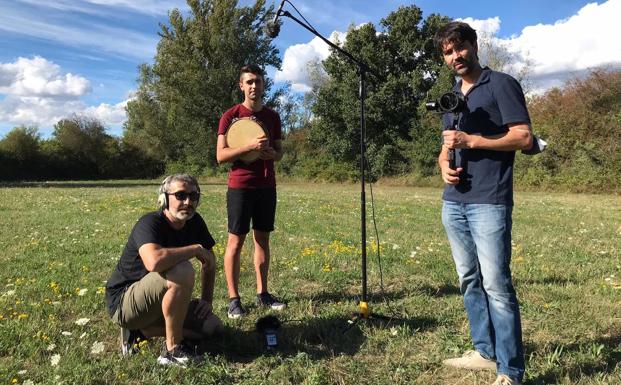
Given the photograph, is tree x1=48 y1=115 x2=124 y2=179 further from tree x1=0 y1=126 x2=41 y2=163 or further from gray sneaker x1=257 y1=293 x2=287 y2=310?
gray sneaker x1=257 y1=293 x2=287 y2=310

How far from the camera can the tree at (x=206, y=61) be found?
3522cm

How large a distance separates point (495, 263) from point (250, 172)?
2.42 m

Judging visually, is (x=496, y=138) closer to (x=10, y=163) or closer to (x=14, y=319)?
(x=14, y=319)

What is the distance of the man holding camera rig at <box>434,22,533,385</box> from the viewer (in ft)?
8.95

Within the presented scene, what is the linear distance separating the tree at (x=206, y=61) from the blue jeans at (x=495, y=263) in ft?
110

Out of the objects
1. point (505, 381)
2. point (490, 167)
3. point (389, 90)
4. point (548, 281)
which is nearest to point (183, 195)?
point (490, 167)

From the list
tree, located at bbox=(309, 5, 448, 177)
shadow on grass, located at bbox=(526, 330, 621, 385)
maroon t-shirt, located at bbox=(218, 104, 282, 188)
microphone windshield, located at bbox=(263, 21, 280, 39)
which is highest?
tree, located at bbox=(309, 5, 448, 177)

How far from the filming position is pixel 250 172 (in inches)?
177

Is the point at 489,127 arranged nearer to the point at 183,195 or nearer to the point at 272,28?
the point at 272,28

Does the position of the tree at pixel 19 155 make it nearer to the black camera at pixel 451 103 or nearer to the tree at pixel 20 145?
the tree at pixel 20 145

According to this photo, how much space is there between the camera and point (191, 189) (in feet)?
11.4

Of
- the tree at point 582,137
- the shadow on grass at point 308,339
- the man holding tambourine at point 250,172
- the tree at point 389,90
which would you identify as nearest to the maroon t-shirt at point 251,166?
the man holding tambourine at point 250,172

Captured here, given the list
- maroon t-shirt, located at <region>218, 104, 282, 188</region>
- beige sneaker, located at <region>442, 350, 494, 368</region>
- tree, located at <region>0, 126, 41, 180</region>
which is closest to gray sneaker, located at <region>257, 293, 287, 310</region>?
maroon t-shirt, located at <region>218, 104, 282, 188</region>

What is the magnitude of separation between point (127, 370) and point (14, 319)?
58.1 inches
